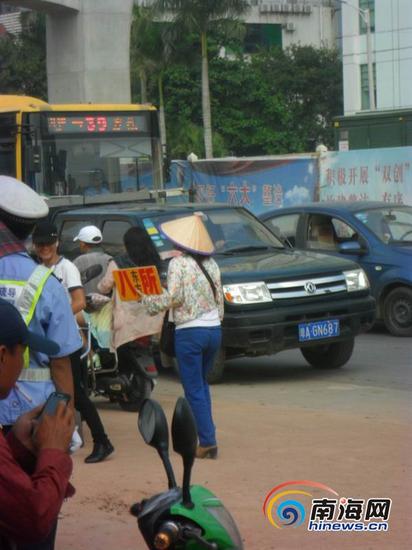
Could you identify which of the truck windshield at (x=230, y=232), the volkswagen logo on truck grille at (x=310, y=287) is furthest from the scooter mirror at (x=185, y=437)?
the truck windshield at (x=230, y=232)

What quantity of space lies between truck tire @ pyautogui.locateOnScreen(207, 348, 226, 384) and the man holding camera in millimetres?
7658

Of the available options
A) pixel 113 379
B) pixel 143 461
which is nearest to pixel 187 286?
pixel 143 461

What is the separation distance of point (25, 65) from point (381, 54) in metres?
17.2

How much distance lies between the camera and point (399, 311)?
13789 mm

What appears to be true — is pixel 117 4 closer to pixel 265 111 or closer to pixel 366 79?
pixel 366 79

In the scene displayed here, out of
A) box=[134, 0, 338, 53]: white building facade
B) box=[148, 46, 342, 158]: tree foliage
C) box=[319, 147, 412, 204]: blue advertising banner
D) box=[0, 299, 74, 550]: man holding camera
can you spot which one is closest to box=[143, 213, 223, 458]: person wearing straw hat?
box=[0, 299, 74, 550]: man holding camera

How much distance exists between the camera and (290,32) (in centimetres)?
7850

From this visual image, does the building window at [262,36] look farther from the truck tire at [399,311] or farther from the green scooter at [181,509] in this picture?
the green scooter at [181,509]

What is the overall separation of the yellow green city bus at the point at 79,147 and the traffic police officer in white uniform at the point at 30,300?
42.1ft

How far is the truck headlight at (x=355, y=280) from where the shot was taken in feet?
37.0

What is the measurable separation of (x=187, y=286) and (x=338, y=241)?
6.78m

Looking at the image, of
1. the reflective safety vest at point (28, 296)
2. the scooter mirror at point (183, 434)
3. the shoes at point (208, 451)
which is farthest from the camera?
the shoes at point (208, 451)

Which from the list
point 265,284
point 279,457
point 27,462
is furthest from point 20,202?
point 265,284
